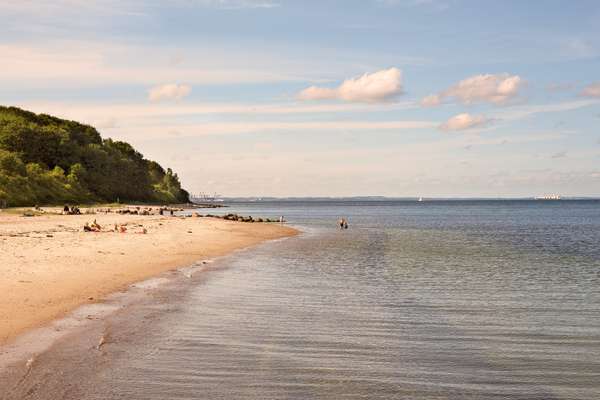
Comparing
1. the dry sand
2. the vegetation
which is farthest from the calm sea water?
the vegetation

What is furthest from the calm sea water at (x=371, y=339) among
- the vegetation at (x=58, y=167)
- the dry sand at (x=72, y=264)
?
the vegetation at (x=58, y=167)

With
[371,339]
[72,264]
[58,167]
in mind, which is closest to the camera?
[371,339]

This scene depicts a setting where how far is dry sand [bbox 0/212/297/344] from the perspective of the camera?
655 inches

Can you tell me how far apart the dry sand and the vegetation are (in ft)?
178

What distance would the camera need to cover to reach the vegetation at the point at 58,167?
100125mm

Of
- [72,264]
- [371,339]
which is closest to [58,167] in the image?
[72,264]

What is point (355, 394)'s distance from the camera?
33.8 feet

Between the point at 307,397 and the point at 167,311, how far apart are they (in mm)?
8838

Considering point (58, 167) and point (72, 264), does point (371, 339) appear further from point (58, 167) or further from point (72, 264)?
point (58, 167)

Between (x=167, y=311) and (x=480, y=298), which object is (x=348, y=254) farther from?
(x=167, y=311)

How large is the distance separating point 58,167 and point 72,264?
365 feet

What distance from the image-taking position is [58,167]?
12781 cm

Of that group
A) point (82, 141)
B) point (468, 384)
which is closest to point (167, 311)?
point (468, 384)

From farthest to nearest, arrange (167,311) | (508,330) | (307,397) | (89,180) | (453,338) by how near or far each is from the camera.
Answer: (89,180)
(167,311)
(508,330)
(453,338)
(307,397)
